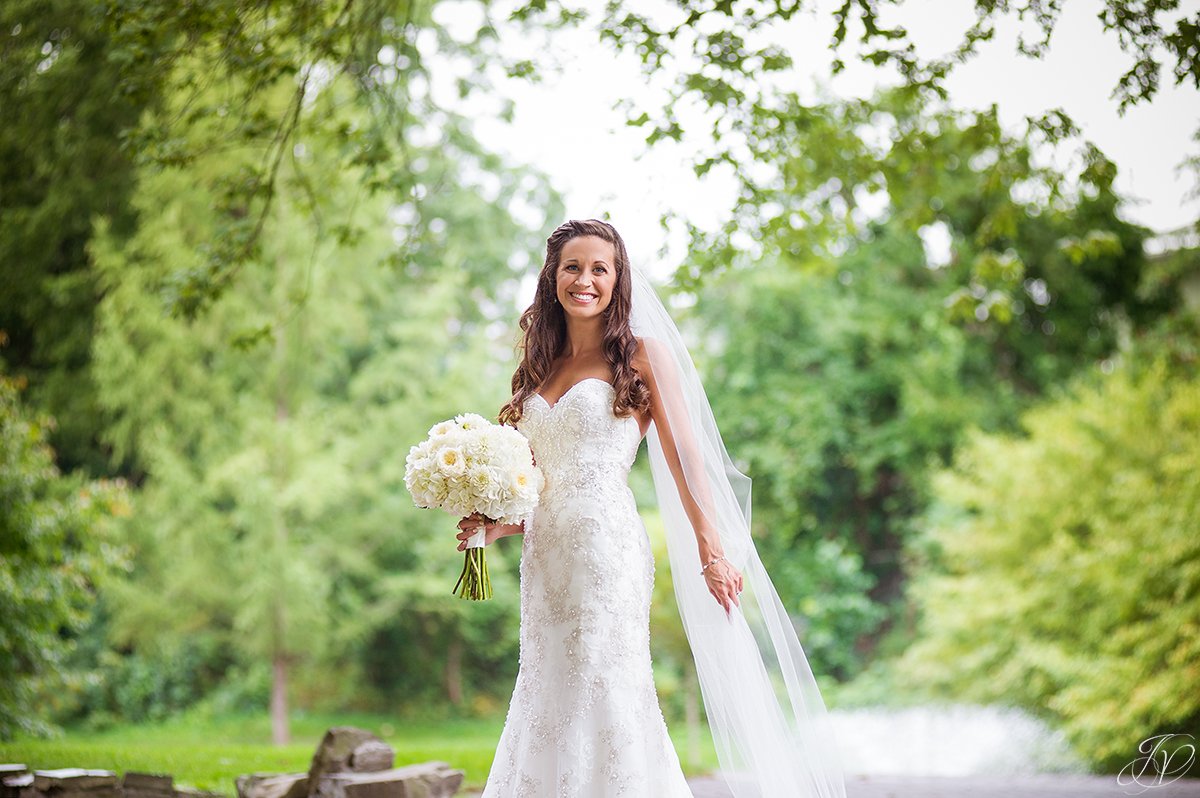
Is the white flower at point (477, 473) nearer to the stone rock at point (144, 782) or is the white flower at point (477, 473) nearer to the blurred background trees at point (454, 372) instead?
the stone rock at point (144, 782)

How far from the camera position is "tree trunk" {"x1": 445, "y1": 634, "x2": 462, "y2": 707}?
15.9 m

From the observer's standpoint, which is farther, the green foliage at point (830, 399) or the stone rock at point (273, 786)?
the green foliage at point (830, 399)

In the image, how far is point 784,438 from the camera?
15.0 metres

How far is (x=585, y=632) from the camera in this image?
350cm

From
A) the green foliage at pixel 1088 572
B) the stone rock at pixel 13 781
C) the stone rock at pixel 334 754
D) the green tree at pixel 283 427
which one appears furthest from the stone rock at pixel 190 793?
the green foliage at pixel 1088 572

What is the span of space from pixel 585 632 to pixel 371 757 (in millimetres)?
2608

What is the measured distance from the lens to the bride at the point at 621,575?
3.44 m

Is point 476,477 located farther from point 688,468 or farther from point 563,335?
point 563,335

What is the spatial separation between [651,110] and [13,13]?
4684 millimetres

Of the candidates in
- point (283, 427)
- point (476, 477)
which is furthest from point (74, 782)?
point (283, 427)

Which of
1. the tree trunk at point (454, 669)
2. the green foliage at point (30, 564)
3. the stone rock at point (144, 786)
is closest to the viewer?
the stone rock at point (144, 786)

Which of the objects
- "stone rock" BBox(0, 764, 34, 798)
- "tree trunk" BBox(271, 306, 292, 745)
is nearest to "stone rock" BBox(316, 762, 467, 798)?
"stone rock" BBox(0, 764, 34, 798)

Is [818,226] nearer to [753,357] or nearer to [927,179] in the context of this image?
[927,179]

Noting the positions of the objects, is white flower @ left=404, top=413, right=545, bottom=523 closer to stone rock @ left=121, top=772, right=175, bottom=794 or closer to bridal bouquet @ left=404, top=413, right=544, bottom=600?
bridal bouquet @ left=404, top=413, right=544, bottom=600
